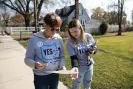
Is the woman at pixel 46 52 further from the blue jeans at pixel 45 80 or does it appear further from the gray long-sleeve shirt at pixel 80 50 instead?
the gray long-sleeve shirt at pixel 80 50

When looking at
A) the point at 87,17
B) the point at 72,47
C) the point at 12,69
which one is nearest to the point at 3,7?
the point at 87,17

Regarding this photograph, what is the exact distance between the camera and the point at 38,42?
3303mm

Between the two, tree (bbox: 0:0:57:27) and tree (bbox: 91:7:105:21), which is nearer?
tree (bbox: 0:0:57:27)

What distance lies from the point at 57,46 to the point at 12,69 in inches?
216

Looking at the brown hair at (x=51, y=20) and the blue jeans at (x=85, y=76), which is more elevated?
the brown hair at (x=51, y=20)

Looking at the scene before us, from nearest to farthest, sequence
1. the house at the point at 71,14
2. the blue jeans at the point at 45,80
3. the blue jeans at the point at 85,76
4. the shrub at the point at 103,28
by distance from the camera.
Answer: the blue jeans at the point at 45,80 → the blue jeans at the point at 85,76 → the shrub at the point at 103,28 → the house at the point at 71,14

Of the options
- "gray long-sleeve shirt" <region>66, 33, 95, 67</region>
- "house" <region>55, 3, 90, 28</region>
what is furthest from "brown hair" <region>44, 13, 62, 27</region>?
"house" <region>55, 3, 90, 28</region>

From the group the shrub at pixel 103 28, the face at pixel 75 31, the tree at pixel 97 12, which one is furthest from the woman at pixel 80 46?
the tree at pixel 97 12

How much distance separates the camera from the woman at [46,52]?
10.6 ft

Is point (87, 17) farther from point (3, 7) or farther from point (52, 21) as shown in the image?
point (52, 21)

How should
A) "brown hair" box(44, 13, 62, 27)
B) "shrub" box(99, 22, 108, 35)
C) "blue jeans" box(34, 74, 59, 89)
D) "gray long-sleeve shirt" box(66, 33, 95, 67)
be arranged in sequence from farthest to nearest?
"shrub" box(99, 22, 108, 35) → "gray long-sleeve shirt" box(66, 33, 95, 67) → "blue jeans" box(34, 74, 59, 89) → "brown hair" box(44, 13, 62, 27)

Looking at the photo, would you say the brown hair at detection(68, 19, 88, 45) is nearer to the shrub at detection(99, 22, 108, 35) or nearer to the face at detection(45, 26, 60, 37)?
the face at detection(45, 26, 60, 37)

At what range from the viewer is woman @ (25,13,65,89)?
3217 mm

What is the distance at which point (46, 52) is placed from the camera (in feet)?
10.9
